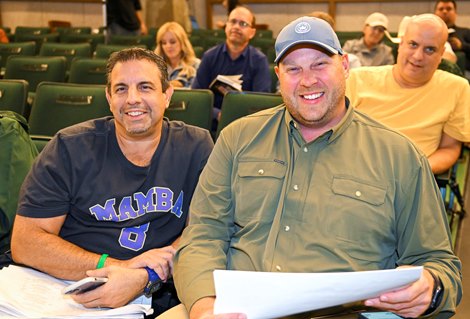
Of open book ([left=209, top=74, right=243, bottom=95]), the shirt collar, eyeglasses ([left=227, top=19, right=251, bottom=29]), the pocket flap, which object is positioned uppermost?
eyeglasses ([left=227, top=19, right=251, bottom=29])

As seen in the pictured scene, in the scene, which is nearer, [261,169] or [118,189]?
[261,169]

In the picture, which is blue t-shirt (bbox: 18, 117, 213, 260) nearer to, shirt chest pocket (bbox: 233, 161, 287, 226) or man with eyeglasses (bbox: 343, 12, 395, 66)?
shirt chest pocket (bbox: 233, 161, 287, 226)

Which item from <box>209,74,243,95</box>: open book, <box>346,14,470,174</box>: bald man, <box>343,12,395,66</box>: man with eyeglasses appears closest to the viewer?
<box>346,14,470,174</box>: bald man

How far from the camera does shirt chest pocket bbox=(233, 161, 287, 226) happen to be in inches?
75.1

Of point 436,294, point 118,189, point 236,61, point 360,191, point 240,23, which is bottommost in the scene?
point 436,294

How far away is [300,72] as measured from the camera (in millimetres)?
1933

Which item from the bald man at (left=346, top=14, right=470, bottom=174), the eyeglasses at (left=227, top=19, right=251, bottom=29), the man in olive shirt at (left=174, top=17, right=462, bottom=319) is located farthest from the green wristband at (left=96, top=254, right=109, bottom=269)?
the eyeglasses at (left=227, top=19, right=251, bottom=29)

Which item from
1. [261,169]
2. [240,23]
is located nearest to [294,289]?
[261,169]

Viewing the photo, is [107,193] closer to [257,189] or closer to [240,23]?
[257,189]

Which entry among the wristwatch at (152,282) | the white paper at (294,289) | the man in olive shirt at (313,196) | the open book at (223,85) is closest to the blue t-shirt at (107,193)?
the wristwatch at (152,282)

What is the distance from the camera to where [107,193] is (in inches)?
88.3

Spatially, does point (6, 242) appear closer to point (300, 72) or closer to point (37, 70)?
point (300, 72)

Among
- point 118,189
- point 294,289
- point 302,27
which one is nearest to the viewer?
point 294,289

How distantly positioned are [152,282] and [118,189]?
36cm
